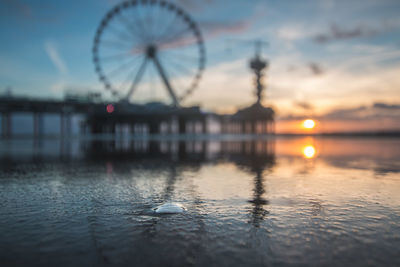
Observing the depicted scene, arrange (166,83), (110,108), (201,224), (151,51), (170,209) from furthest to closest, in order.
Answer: (110,108), (166,83), (151,51), (170,209), (201,224)

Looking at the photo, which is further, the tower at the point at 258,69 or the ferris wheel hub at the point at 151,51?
the tower at the point at 258,69

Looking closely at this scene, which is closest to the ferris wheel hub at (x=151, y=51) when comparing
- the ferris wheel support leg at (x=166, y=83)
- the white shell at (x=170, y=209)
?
the ferris wheel support leg at (x=166, y=83)

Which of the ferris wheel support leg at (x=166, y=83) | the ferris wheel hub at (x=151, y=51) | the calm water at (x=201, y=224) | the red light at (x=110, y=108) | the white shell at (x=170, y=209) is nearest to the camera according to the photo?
the calm water at (x=201, y=224)

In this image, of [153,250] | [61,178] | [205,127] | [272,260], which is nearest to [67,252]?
[153,250]

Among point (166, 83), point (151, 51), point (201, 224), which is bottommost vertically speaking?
point (201, 224)

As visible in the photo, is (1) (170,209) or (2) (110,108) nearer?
(1) (170,209)

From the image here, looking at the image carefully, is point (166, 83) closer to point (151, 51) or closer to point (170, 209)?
point (151, 51)

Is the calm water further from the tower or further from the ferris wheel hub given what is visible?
the tower

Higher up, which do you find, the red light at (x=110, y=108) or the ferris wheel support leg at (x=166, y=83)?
the ferris wheel support leg at (x=166, y=83)

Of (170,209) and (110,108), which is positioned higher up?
(110,108)

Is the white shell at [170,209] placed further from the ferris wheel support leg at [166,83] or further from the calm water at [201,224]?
the ferris wheel support leg at [166,83]

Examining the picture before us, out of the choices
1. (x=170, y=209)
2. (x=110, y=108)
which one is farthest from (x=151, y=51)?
(x=170, y=209)
